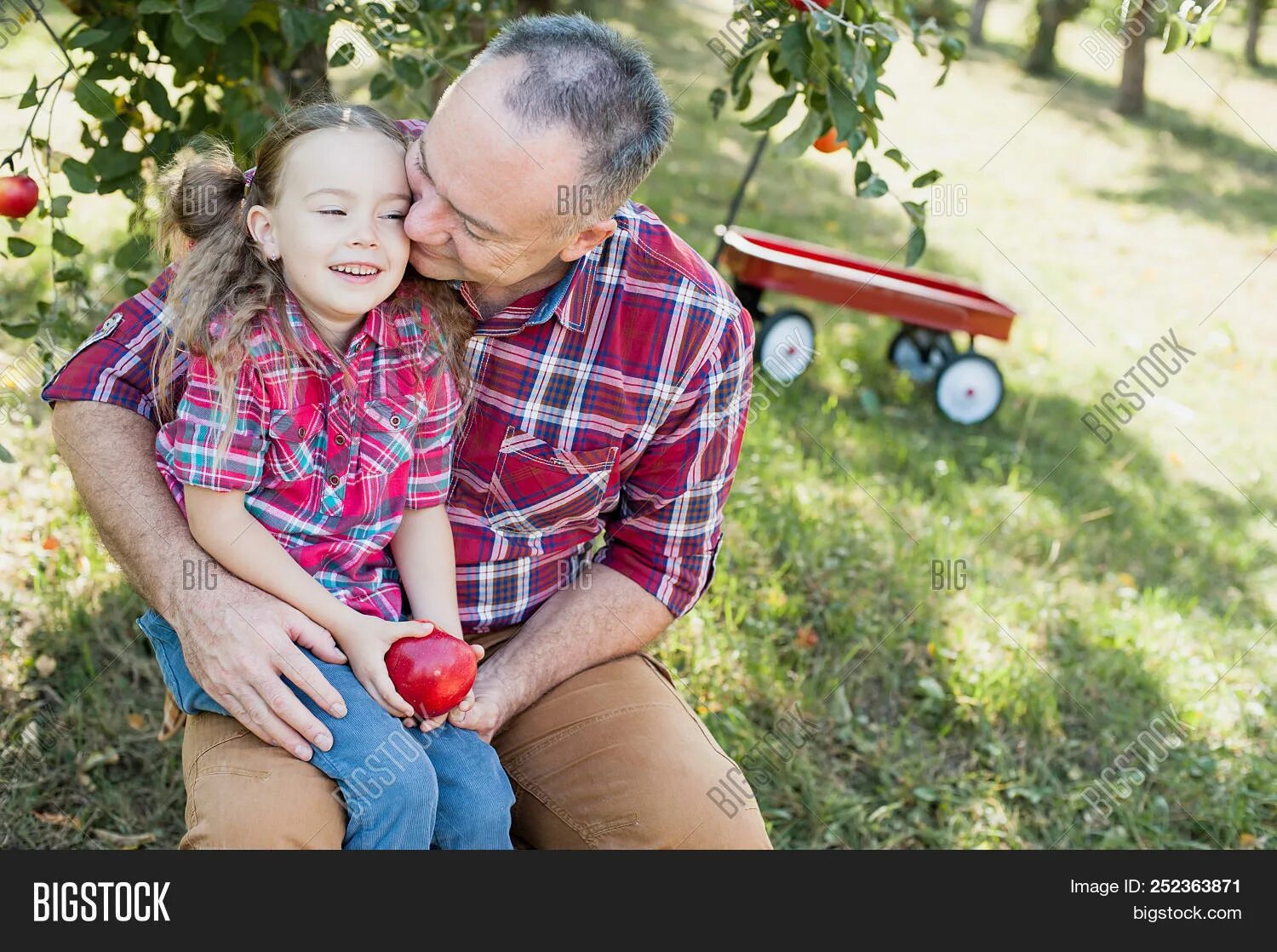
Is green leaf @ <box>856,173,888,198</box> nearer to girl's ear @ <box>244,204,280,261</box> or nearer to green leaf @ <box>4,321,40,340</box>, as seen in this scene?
girl's ear @ <box>244,204,280,261</box>

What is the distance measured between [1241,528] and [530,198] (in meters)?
3.53

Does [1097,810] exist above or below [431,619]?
below

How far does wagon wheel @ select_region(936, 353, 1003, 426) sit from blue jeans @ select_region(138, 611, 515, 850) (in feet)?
11.0

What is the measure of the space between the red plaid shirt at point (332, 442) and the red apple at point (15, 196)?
90 cm

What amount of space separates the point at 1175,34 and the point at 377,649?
168 centimetres

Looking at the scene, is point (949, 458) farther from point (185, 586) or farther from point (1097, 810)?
point (185, 586)

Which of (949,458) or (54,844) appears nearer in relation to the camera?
(54,844)

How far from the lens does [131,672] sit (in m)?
2.90

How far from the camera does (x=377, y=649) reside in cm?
191

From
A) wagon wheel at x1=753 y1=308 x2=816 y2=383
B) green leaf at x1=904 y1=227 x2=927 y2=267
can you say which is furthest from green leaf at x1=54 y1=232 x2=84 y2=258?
wagon wheel at x1=753 y1=308 x2=816 y2=383

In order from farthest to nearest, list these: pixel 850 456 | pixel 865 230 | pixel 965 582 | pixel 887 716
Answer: pixel 865 230
pixel 850 456
pixel 965 582
pixel 887 716

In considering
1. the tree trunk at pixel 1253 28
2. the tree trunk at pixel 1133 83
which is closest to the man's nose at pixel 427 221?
the tree trunk at pixel 1133 83

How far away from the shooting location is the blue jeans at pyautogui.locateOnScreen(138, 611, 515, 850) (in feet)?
5.95
